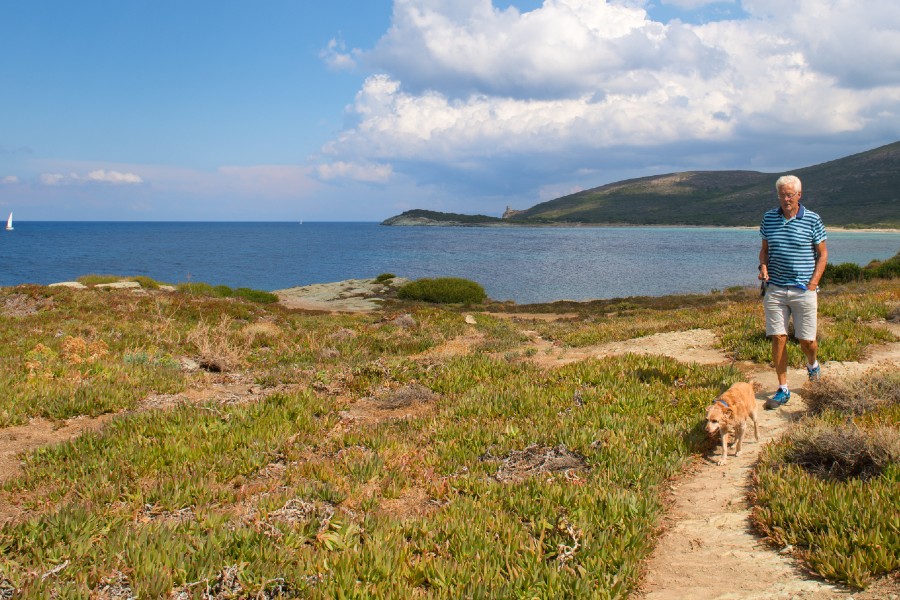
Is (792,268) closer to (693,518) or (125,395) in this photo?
(693,518)

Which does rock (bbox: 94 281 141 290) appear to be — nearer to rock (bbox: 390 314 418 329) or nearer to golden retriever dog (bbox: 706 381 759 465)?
rock (bbox: 390 314 418 329)

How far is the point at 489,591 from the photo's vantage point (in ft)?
12.1

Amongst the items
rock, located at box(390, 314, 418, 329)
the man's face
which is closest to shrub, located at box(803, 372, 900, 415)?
the man's face

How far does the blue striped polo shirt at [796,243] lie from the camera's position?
287 inches

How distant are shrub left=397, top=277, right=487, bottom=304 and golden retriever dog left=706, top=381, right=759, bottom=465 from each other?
37.0 meters

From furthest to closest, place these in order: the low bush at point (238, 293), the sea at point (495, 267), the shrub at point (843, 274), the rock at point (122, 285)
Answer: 1. the sea at point (495, 267)
2. the low bush at point (238, 293)
3. the shrub at point (843, 274)
4. the rock at point (122, 285)

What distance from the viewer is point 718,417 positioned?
5.96 meters

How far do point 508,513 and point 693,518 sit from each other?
1.56 metres

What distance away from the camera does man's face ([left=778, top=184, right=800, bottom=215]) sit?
7.08 meters

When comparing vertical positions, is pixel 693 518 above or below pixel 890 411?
below

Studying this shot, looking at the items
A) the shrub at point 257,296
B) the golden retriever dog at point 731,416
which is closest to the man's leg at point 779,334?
the golden retriever dog at point 731,416

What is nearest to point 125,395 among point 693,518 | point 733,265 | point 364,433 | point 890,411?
point 364,433

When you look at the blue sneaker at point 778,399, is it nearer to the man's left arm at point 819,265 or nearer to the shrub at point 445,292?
the man's left arm at point 819,265

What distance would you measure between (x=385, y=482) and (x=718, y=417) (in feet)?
11.3
